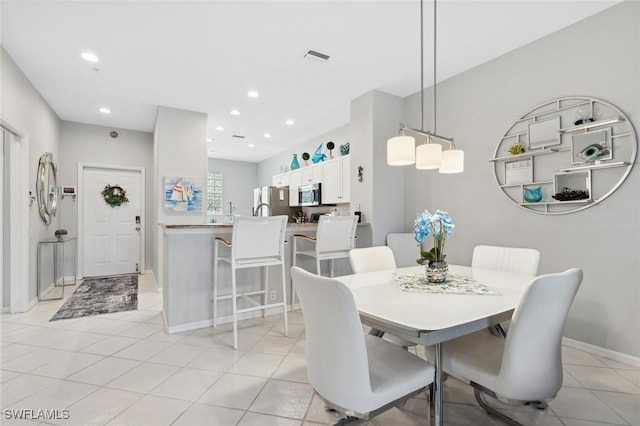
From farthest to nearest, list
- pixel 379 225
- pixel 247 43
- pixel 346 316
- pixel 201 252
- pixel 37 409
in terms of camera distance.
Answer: pixel 379 225 → pixel 201 252 → pixel 247 43 → pixel 37 409 → pixel 346 316

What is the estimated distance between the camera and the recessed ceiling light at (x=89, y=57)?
305 cm

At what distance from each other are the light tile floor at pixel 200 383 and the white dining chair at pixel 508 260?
1.88 ft

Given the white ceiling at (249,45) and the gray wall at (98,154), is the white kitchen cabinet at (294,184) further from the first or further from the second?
the gray wall at (98,154)

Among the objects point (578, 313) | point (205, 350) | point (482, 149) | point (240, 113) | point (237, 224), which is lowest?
point (205, 350)

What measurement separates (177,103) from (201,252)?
7.94ft

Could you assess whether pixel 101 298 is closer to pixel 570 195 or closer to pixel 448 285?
pixel 448 285

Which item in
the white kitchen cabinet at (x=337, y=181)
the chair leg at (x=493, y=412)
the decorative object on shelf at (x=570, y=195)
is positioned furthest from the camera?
Answer: the white kitchen cabinet at (x=337, y=181)

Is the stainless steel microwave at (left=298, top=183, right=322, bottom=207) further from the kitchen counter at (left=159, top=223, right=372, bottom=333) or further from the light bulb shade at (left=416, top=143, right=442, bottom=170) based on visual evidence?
the light bulb shade at (left=416, top=143, right=442, bottom=170)

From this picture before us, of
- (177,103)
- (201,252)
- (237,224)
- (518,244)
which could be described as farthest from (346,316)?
(177,103)

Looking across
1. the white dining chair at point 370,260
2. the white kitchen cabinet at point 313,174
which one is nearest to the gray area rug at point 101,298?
the white dining chair at point 370,260

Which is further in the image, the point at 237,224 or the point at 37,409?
the point at 237,224

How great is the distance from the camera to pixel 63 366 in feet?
7.51

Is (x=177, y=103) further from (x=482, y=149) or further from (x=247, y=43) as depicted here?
(x=482, y=149)

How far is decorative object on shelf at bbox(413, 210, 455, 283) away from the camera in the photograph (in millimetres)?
1854
